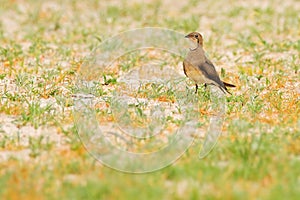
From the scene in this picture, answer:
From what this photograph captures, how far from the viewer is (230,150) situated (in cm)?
535

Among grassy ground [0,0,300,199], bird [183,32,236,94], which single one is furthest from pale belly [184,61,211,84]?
grassy ground [0,0,300,199]

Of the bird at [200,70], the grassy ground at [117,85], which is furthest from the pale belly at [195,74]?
the grassy ground at [117,85]

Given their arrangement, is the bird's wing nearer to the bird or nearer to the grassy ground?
the bird

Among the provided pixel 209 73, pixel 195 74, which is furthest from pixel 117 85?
pixel 209 73

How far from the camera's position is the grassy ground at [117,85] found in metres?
4.72

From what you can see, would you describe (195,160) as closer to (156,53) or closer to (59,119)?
(59,119)

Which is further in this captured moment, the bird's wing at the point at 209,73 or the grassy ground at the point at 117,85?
the bird's wing at the point at 209,73

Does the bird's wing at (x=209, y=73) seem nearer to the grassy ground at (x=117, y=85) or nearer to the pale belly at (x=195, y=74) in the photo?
the pale belly at (x=195, y=74)

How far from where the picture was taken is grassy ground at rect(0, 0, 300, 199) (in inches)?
186

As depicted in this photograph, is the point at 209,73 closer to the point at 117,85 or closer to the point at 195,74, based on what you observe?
the point at 195,74

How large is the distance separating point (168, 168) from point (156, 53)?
14.5 feet

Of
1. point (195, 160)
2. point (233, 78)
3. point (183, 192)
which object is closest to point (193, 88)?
point (233, 78)

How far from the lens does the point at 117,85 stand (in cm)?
760

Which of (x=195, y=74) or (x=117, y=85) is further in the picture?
(x=117, y=85)
